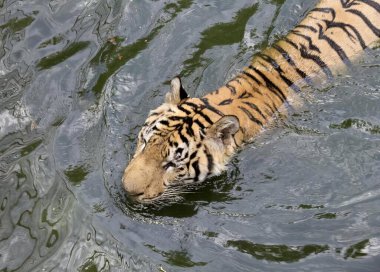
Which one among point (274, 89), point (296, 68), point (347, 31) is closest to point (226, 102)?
point (274, 89)

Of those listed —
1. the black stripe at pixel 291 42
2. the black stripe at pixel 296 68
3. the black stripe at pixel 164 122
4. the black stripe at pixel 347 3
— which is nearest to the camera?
the black stripe at pixel 164 122

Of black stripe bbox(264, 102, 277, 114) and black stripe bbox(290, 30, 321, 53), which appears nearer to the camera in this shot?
black stripe bbox(264, 102, 277, 114)

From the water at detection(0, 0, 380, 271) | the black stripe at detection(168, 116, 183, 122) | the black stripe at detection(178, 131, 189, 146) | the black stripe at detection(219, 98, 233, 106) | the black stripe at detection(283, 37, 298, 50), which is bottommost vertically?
the water at detection(0, 0, 380, 271)

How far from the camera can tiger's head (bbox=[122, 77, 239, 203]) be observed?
3.88 metres

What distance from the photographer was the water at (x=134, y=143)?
4.02 metres

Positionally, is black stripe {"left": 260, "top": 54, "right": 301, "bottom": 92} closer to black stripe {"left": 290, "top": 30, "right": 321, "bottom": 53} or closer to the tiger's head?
black stripe {"left": 290, "top": 30, "right": 321, "bottom": 53}

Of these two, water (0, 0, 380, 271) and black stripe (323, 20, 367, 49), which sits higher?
black stripe (323, 20, 367, 49)

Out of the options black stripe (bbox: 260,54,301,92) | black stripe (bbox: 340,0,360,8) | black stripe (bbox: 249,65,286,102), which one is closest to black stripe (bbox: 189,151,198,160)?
black stripe (bbox: 249,65,286,102)

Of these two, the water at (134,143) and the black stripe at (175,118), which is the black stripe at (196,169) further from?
the black stripe at (175,118)

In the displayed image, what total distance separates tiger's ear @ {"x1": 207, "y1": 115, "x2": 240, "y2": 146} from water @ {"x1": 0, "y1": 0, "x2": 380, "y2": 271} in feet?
1.12

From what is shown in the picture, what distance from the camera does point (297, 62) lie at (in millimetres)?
4645

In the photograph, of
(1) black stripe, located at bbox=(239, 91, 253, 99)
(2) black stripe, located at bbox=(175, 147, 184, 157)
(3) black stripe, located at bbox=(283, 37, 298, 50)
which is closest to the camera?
(2) black stripe, located at bbox=(175, 147, 184, 157)

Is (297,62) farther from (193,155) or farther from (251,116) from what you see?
(193,155)

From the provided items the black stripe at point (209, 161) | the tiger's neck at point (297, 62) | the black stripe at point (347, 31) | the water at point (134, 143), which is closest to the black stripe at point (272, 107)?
the tiger's neck at point (297, 62)
